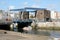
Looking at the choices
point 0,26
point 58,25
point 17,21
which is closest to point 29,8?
point 17,21

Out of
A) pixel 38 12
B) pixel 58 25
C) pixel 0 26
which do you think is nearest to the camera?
pixel 0 26

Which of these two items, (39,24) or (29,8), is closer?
(39,24)

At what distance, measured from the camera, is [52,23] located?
275 feet

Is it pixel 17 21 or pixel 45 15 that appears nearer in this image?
pixel 17 21

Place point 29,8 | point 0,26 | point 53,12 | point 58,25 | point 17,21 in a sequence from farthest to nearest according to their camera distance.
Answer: point 53,12, point 29,8, point 17,21, point 58,25, point 0,26

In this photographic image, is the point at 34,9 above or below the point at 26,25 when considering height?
above

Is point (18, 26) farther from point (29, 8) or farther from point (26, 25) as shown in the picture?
point (29, 8)

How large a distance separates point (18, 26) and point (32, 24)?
6.53 metres

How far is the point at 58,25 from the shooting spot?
81938mm

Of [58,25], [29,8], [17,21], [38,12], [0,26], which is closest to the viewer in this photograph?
[0,26]

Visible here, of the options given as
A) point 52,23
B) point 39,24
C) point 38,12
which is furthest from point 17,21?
point 38,12

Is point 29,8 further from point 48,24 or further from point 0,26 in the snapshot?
point 0,26

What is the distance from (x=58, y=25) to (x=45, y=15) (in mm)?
32236

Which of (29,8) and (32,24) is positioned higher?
(29,8)
